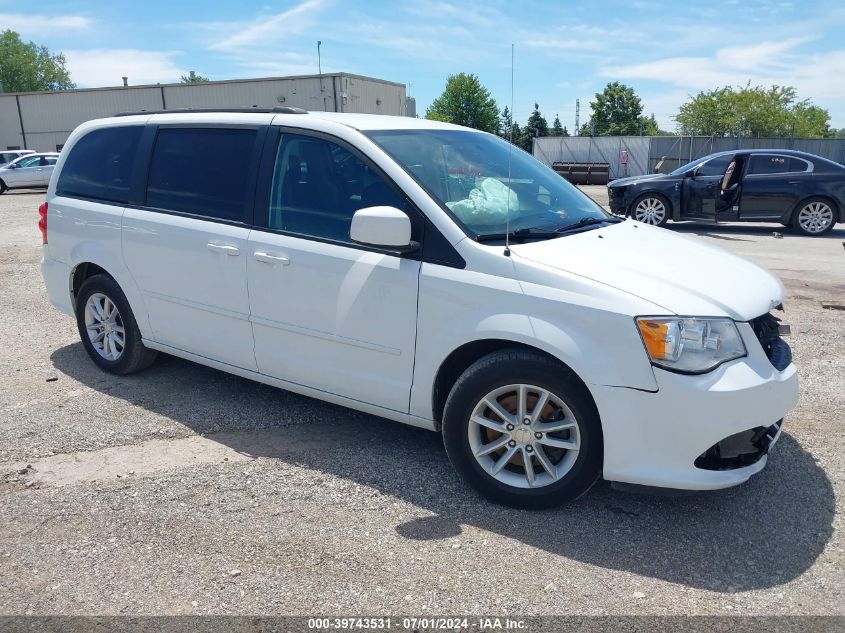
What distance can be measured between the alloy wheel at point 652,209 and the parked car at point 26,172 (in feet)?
75.4

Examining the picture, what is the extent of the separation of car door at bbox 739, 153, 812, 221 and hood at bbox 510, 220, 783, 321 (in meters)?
10.7

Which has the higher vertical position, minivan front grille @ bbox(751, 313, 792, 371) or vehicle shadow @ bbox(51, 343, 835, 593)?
minivan front grille @ bbox(751, 313, 792, 371)

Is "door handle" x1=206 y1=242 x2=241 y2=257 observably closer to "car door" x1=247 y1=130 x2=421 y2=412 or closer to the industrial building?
"car door" x1=247 y1=130 x2=421 y2=412

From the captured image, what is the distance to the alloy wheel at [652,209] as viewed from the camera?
1400 cm

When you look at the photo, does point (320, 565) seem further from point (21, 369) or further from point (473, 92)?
point (473, 92)

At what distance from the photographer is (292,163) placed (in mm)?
4066

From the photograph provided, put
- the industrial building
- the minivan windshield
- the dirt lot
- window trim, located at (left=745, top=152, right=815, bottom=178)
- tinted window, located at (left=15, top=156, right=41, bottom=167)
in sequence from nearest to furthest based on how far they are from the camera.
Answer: the dirt lot, the minivan windshield, window trim, located at (left=745, top=152, right=815, bottom=178), tinted window, located at (left=15, top=156, right=41, bottom=167), the industrial building

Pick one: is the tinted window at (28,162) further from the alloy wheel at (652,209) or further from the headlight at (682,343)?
the headlight at (682,343)

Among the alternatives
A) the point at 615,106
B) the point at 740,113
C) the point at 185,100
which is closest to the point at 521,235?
the point at 185,100

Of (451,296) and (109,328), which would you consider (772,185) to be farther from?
(109,328)

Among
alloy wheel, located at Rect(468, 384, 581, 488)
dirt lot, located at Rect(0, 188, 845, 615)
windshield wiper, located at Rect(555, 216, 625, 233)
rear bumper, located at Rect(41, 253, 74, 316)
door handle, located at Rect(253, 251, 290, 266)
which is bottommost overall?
dirt lot, located at Rect(0, 188, 845, 615)

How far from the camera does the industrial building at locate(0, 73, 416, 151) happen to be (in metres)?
31.3

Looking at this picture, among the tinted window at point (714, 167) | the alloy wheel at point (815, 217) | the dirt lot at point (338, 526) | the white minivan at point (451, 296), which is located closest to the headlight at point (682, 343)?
the white minivan at point (451, 296)

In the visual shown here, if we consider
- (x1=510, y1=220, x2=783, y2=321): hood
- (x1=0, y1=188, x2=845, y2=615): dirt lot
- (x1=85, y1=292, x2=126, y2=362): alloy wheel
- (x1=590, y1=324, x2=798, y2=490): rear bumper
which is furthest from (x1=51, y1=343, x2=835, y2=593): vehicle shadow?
(x1=510, y1=220, x2=783, y2=321): hood
